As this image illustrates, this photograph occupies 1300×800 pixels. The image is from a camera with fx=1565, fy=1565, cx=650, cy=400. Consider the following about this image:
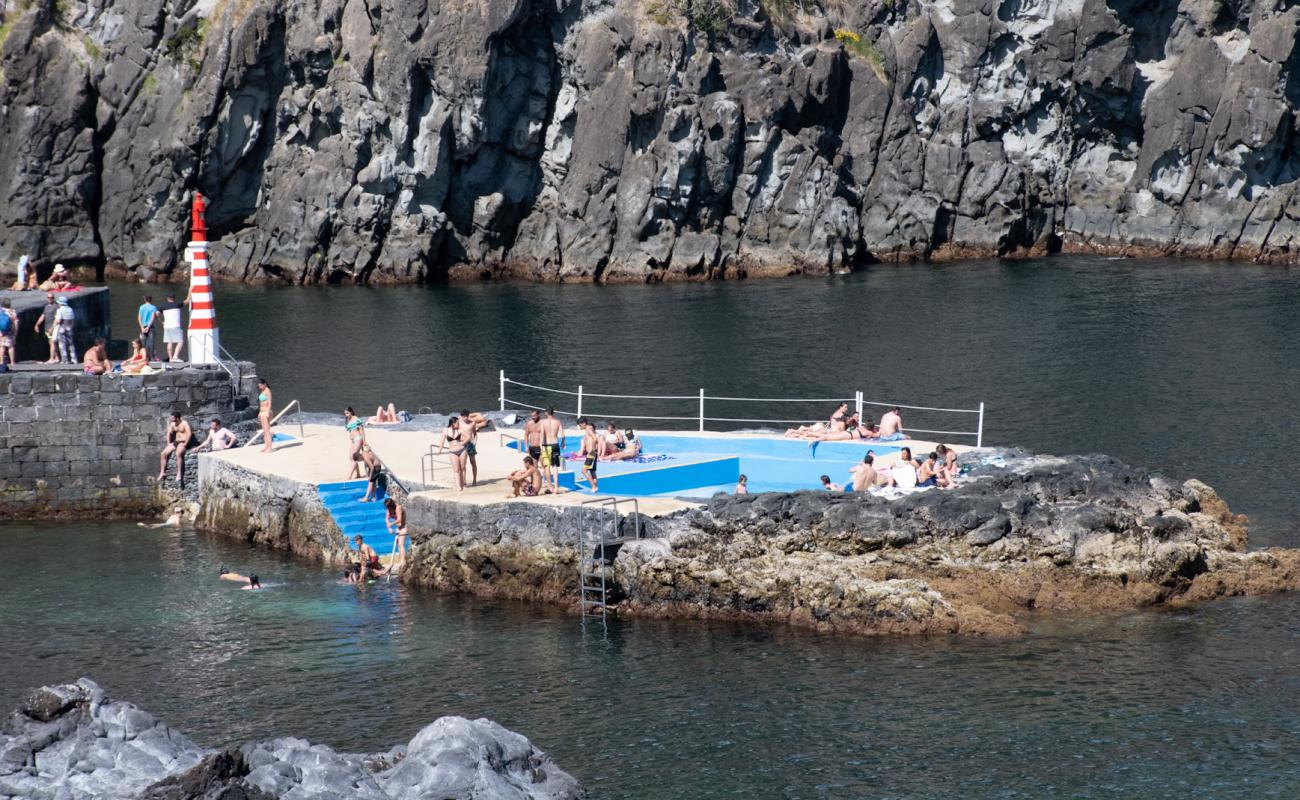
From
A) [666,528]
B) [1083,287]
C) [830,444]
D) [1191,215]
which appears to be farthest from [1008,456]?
[1191,215]

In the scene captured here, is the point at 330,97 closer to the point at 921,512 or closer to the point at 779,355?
the point at 779,355

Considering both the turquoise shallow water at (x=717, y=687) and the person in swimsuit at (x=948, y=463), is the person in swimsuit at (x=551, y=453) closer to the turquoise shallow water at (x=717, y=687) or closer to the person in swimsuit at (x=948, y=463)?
the turquoise shallow water at (x=717, y=687)

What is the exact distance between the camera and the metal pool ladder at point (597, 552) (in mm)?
27516

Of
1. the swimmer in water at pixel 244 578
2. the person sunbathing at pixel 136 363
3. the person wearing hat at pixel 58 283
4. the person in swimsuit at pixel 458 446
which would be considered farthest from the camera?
the person wearing hat at pixel 58 283

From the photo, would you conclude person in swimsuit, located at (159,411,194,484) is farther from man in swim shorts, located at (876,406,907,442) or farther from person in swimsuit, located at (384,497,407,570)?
man in swim shorts, located at (876,406,907,442)

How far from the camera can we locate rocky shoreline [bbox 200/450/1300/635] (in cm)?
2661

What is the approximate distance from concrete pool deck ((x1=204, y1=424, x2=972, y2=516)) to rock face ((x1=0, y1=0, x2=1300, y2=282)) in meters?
46.8

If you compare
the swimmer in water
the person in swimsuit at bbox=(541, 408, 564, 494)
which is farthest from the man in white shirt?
the person in swimsuit at bbox=(541, 408, 564, 494)

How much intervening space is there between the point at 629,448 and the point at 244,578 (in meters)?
8.58

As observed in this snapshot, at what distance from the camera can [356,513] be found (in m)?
31.2

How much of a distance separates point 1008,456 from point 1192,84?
6211 cm

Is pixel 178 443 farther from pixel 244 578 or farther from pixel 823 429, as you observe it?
pixel 823 429

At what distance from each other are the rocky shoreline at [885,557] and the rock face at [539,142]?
179ft

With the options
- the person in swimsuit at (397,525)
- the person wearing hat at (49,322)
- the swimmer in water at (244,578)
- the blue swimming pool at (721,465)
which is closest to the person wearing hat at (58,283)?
the person wearing hat at (49,322)
